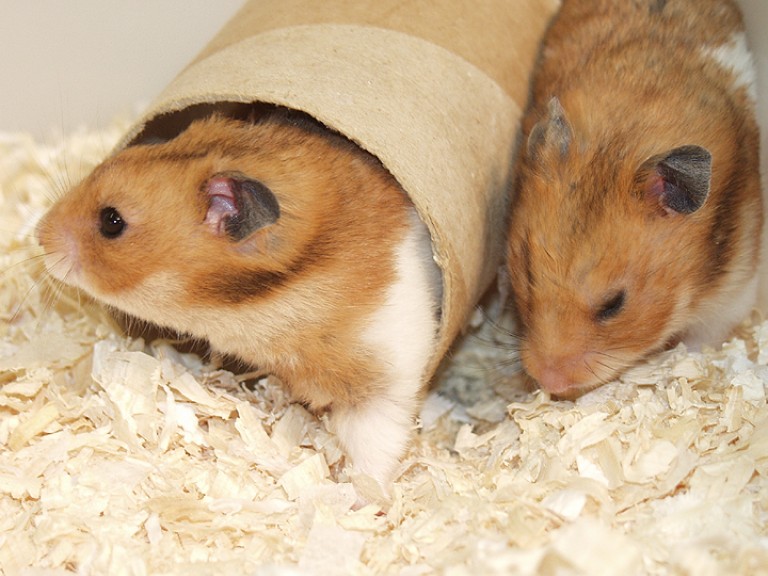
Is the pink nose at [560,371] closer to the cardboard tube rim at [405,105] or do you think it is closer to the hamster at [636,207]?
the hamster at [636,207]

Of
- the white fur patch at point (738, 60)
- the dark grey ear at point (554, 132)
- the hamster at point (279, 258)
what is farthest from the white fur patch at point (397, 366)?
the white fur patch at point (738, 60)

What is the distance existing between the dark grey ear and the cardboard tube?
0.25m

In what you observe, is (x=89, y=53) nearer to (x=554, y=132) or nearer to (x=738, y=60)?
(x=554, y=132)

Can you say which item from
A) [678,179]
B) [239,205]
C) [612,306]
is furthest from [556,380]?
[239,205]

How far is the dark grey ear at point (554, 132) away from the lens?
280 cm

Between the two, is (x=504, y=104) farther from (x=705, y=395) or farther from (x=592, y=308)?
(x=705, y=395)

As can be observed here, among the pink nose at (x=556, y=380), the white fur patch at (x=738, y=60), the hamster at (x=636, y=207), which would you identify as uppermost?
the white fur patch at (x=738, y=60)

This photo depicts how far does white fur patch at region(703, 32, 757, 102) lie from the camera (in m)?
3.21

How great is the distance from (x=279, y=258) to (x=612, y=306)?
1.05 meters

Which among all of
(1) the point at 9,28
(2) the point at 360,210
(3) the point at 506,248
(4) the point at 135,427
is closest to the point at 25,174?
(1) the point at 9,28

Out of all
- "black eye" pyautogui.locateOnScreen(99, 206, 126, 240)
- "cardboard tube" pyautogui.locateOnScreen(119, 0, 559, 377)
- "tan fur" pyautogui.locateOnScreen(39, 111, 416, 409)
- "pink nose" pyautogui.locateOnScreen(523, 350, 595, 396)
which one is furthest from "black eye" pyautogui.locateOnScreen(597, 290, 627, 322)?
"black eye" pyautogui.locateOnScreen(99, 206, 126, 240)

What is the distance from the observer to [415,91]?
2.81 m

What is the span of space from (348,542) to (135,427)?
2.80 feet

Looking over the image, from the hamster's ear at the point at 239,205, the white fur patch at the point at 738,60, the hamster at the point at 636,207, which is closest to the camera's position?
the hamster's ear at the point at 239,205
